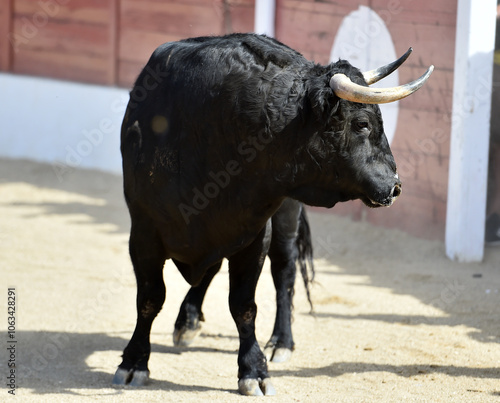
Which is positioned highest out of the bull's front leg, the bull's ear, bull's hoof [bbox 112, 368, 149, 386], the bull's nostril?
the bull's ear

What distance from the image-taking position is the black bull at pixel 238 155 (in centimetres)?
379

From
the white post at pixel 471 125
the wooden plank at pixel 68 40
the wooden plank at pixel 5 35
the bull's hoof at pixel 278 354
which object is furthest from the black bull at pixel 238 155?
the wooden plank at pixel 5 35

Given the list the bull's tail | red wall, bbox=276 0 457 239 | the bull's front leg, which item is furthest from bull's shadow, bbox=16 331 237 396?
red wall, bbox=276 0 457 239

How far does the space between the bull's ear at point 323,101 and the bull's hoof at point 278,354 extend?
63.3 inches

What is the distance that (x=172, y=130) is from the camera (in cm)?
407

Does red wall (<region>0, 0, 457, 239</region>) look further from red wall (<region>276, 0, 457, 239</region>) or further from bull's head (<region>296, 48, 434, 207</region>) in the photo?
bull's head (<region>296, 48, 434, 207</region>)

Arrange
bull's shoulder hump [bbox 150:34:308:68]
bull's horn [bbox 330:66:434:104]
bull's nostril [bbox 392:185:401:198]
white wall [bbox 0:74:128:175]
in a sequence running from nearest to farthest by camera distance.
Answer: bull's horn [bbox 330:66:434:104]
bull's nostril [bbox 392:185:401:198]
bull's shoulder hump [bbox 150:34:308:68]
white wall [bbox 0:74:128:175]

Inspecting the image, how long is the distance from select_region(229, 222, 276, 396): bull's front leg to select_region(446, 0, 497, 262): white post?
2.99m

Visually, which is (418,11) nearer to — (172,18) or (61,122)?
(172,18)

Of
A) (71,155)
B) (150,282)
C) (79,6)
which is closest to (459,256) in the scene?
(150,282)

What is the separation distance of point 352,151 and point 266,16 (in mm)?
5348

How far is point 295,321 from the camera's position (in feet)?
18.2

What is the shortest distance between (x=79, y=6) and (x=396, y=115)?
4779 mm

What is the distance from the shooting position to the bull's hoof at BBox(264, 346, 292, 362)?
4.79 m
